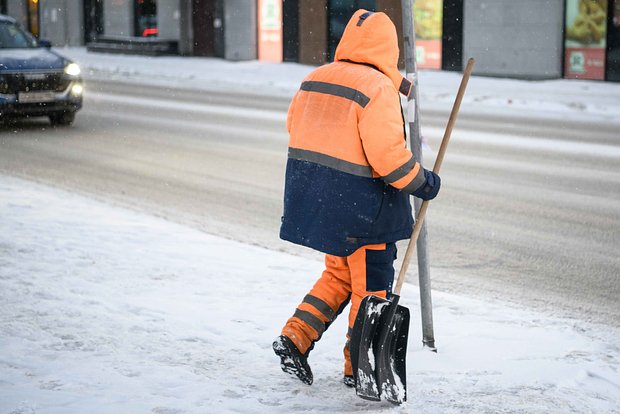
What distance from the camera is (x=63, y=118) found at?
15.2 metres

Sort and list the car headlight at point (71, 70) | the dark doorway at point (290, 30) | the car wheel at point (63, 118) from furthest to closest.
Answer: the dark doorway at point (290, 30)
the car wheel at point (63, 118)
the car headlight at point (71, 70)

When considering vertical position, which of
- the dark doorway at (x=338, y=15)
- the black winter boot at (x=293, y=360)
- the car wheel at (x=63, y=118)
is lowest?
the black winter boot at (x=293, y=360)

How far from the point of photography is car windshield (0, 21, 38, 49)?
50.2 ft

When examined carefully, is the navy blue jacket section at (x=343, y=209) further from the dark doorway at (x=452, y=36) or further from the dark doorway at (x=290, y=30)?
the dark doorway at (x=290, y=30)

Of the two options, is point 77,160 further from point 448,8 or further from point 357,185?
point 448,8

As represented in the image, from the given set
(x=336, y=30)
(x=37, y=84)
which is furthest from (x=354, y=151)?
(x=336, y=30)

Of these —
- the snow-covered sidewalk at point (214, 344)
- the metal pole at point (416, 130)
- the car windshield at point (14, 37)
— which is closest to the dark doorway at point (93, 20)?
the car windshield at point (14, 37)

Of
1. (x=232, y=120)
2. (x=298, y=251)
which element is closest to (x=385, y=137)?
(x=298, y=251)

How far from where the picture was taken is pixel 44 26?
44.9 meters

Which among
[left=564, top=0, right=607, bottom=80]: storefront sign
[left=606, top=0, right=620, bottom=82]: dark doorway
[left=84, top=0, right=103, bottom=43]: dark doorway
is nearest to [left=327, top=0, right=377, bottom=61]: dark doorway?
[left=564, top=0, right=607, bottom=80]: storefront sign

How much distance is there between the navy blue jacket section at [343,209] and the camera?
4172mm

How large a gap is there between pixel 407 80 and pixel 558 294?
98.1 inches

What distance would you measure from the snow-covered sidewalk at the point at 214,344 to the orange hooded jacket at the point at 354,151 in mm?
740

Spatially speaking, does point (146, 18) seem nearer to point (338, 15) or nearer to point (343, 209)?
point (338, 15)
